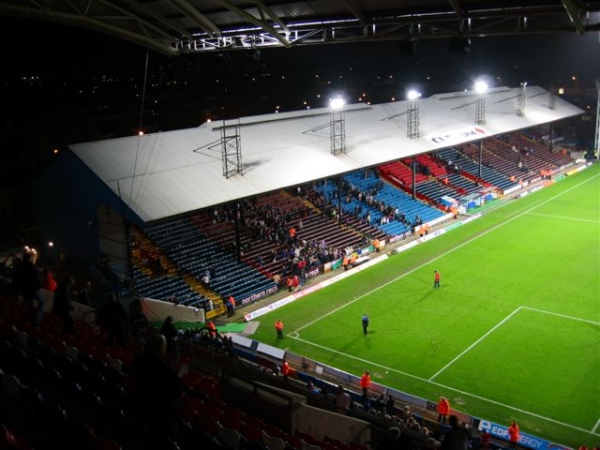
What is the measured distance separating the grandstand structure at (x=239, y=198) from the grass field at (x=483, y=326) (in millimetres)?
3652

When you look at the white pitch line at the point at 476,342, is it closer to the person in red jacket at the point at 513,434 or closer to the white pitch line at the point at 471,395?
the white pitch line at the point at 471,395

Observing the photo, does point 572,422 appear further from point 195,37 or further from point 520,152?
point 520,152

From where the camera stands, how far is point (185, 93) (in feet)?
172

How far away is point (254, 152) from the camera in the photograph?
114 feet

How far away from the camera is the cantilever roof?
28.0 meters

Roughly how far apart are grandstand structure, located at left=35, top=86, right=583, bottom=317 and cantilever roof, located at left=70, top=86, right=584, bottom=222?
0.29 feet

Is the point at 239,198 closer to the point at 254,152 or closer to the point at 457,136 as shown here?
the point at 254,152

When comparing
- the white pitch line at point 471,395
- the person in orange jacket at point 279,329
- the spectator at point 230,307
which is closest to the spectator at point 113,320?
the white pitch line at point 471,395

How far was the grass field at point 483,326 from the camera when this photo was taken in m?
20.6

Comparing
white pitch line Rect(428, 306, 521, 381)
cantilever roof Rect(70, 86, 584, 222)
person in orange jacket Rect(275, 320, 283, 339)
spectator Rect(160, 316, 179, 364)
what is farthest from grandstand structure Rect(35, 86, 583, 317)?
spectator Rect(160, 316, 179, 364)

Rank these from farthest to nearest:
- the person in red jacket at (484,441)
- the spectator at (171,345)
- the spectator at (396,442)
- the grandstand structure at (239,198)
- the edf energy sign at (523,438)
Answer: the grandstand structure at (239,198) < the edf energy sign at (523,438) < the person in red jacket at (484,441) < the spectator at (171,345) < the spectator at (396,442)

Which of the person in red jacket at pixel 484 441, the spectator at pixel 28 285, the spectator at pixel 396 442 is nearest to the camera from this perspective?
the spectator at pixel 396 442

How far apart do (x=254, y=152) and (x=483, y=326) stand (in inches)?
632

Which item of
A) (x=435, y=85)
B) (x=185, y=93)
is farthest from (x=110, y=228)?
(x=435, y=85)
